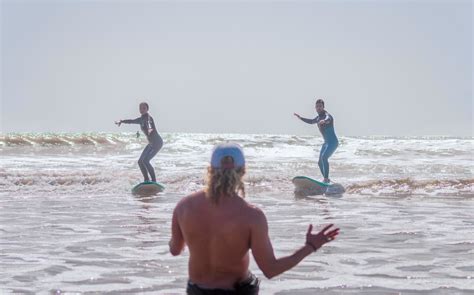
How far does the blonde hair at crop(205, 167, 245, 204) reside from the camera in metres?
4.41

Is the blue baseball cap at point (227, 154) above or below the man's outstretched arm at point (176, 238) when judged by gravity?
above

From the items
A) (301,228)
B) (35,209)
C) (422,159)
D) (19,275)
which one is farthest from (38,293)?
(422,159)

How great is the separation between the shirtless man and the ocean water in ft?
10.0

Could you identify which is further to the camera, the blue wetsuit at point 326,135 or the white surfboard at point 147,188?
the blue wetsuit at point 326,135

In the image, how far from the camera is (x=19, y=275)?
8227 mm

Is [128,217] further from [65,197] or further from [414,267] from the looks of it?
[414,267]

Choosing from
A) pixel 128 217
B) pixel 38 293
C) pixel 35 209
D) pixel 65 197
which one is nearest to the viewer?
pixel 38 293

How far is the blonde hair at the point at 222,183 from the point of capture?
4406 millimetres

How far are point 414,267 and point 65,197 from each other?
1029 cm

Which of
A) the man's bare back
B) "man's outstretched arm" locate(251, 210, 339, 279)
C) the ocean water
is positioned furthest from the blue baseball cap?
the ocean water

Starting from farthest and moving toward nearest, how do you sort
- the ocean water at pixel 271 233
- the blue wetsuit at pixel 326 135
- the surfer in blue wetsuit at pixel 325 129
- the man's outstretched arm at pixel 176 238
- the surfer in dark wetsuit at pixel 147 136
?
1. the blue wetsuit at pixel 326 135
2. the surfer in blue wetsuit at pixel 325 129
3. the surfer in dark wetsuit at pixel 147 136
4. the ocean water at pixel 271 233
5. the man's outstretched arm at pixel 176 238

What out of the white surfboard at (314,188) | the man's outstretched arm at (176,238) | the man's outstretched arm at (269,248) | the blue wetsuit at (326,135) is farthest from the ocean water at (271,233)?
the man's outstretched arm at (269,248)

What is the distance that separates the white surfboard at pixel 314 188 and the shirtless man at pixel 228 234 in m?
13.7

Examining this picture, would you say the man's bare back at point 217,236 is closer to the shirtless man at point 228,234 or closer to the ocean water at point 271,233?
the shirtless man at point 228,234
